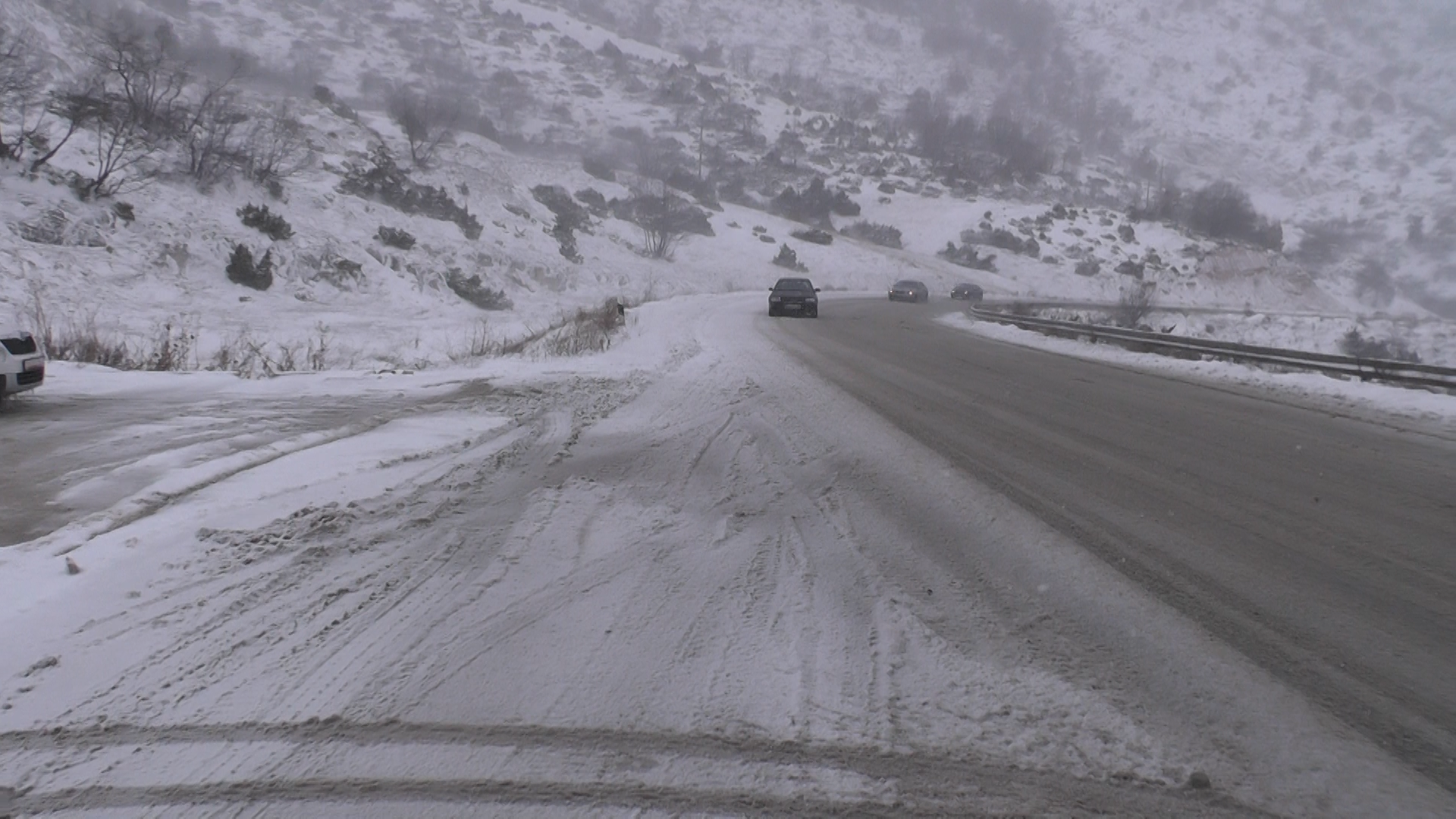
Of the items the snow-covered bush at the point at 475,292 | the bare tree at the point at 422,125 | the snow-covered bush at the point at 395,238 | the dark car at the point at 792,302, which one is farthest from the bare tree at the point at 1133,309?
the bare tree at the point at 422,125

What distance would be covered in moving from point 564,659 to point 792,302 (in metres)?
22.3

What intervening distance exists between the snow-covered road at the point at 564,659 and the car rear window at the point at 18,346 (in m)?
3.20

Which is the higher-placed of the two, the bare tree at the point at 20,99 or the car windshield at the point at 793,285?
the bare tree at the point at 20,99

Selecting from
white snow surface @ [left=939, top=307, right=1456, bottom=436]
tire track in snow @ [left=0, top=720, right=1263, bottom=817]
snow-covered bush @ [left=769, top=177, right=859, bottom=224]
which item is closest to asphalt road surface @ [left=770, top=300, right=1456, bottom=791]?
white snow surface @ [left=939, top=307, right=1456, bottom=436]

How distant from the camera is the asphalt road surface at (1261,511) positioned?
125 inches

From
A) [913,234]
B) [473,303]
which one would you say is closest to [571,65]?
[913,234]

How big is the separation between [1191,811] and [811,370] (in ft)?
32.3

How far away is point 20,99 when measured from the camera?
21047 mm

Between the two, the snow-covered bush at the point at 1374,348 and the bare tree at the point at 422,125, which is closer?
the snow-covered bush at the point at 1374,348

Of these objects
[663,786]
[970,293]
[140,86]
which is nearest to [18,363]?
[663,786]

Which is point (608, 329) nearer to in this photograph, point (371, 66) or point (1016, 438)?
point (1016, 438)

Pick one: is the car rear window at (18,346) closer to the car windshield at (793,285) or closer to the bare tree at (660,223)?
the car windshield at (793,285)

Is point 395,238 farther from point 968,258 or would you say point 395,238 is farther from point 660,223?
point 968,258

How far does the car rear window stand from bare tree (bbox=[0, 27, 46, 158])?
16.2 metres
